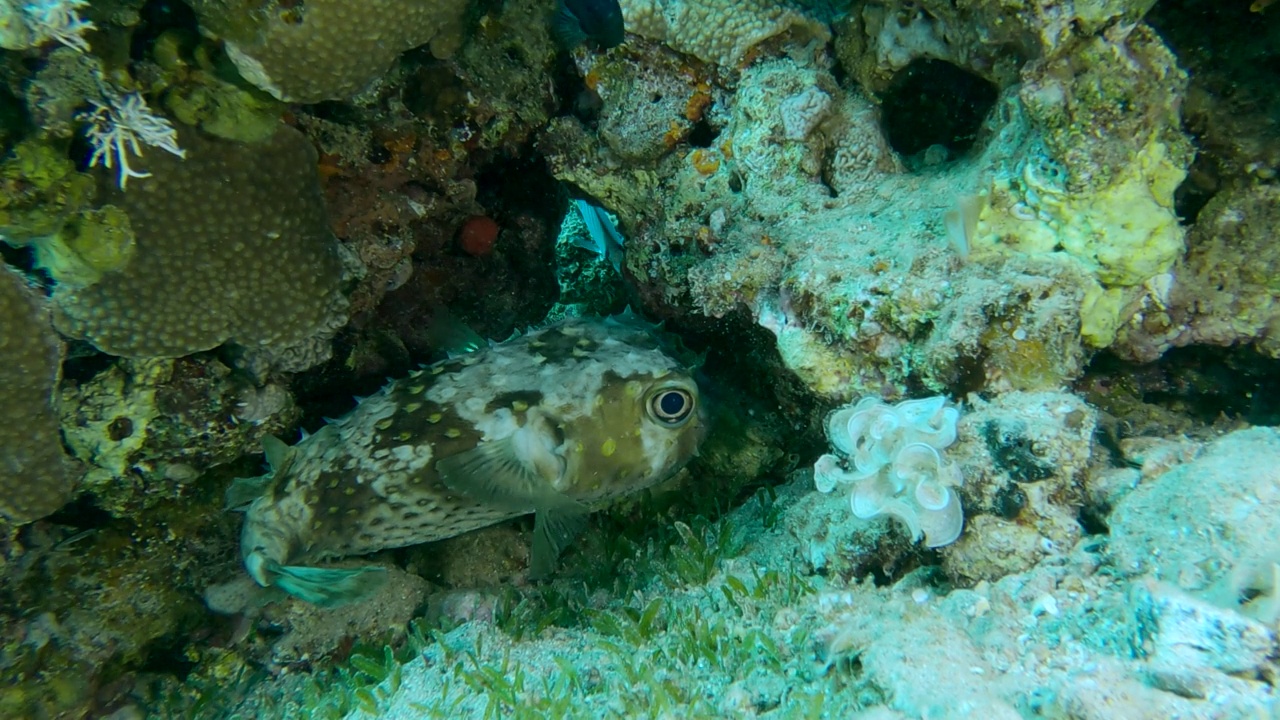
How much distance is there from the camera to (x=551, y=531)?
11.8 feet

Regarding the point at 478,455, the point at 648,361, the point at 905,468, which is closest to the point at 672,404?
the point at 648,361

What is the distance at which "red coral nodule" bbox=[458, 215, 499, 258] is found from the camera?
4.46m

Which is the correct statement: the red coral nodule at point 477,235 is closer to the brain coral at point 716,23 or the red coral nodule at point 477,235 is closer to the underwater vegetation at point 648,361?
the underwater vegetation at point 648,361

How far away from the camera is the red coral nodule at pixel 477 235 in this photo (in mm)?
4461

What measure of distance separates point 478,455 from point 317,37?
2.08 m

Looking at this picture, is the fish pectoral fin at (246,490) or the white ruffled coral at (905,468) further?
the fish pectoral fin at (246,490)

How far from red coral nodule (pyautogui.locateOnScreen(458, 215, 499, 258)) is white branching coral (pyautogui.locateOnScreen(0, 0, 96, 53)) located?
2323 millimetres

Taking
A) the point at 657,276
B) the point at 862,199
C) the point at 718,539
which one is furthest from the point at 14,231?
the point at 862,199

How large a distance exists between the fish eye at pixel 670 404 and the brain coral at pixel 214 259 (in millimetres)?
1892

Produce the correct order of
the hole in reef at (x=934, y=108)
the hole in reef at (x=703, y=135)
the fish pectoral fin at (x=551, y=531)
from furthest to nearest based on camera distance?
the hole in reef at (x=703, y=135)
the fish pectoral fin at (x=551, y=531)
the hole in reef at (x=934, y=108)

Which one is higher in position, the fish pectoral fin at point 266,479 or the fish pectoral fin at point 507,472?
the fish pectoral fin at point 507,472

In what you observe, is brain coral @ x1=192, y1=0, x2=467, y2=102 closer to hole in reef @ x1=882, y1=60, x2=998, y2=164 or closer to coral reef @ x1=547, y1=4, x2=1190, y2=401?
coral reef @ x1=547, y1=4, x2=1190, y2=401

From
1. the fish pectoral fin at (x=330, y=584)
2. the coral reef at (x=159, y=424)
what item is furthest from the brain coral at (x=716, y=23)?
the fish pectoral fin at (x=330, y=584)

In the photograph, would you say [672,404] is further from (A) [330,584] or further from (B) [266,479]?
(B) [266,479]
